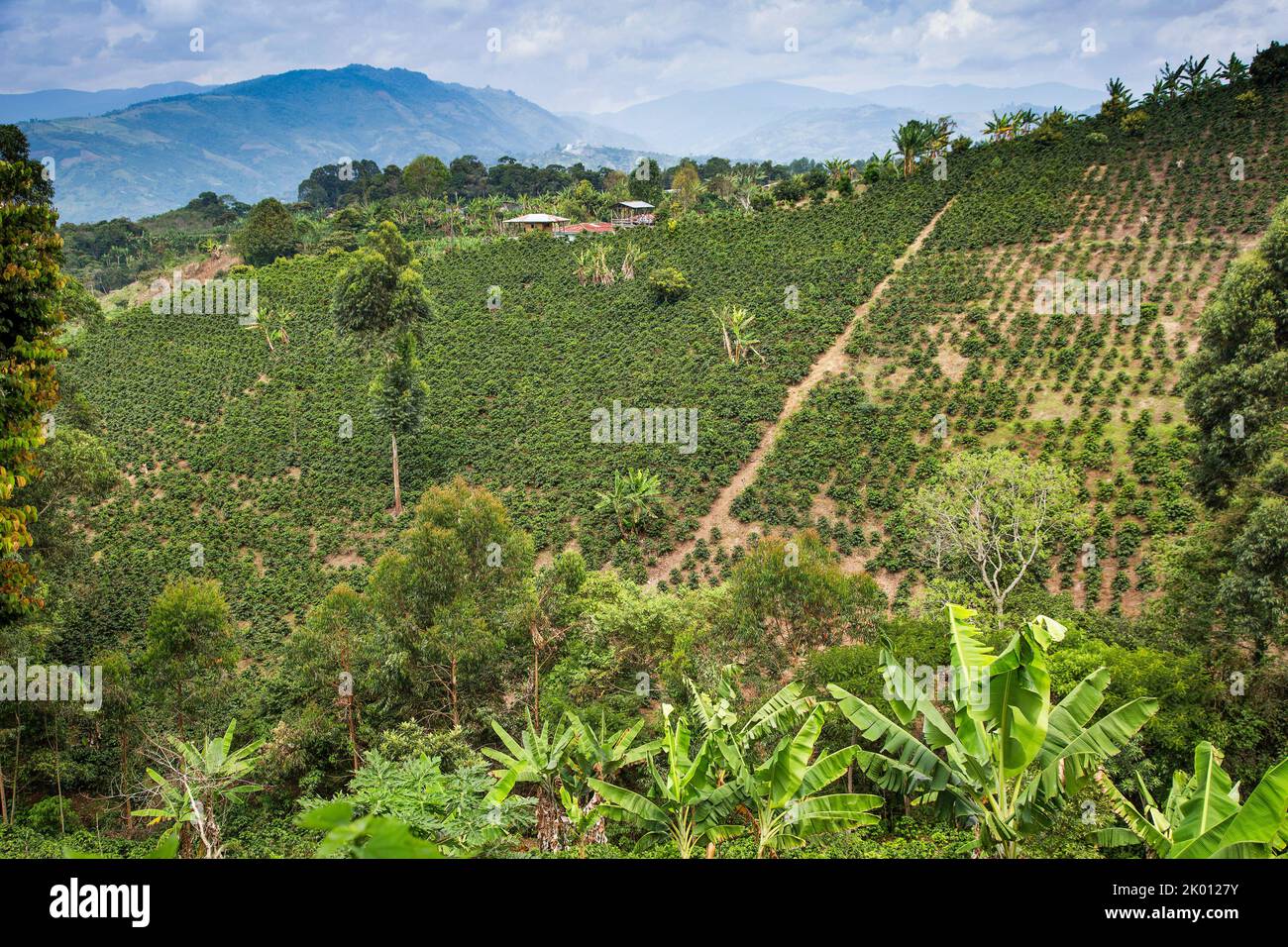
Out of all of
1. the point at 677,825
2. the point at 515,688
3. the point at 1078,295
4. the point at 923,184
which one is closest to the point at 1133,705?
the point at 677,825

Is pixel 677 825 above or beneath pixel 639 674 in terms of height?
above

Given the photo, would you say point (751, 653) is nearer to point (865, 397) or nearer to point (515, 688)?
point (515, 688)

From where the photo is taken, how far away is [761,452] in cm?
3288

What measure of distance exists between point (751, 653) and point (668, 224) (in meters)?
43.0

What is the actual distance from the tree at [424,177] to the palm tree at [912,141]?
53.9 meters

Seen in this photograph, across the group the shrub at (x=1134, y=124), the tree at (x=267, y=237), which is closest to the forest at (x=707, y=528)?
the shrub at (x=1134, y=124)

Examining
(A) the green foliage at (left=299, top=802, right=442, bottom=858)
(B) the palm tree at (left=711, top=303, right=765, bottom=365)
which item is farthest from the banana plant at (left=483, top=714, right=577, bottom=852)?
(B) the palm tree at (left=711, top=303, right=765, bottom=365)

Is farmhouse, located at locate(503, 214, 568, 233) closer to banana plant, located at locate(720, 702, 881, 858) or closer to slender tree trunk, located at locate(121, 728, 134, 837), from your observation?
slender tree trunk, located at locate(121, 728, 134, 837)

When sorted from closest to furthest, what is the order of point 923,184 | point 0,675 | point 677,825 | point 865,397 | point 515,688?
point 677,825 → point 0,675 → point 515,688 → point 865,397 → point 923,184

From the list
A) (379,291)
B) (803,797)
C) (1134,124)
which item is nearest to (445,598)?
(803,797)

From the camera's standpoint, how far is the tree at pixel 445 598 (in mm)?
17672

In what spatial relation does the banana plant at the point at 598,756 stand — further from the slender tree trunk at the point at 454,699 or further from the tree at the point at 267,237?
the tree at the point at 267,237

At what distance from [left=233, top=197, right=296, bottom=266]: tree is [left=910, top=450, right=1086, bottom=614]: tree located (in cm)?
6377
